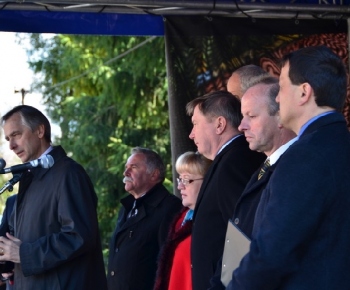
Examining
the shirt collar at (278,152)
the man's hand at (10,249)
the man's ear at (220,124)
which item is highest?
the man's ear at (220,124)

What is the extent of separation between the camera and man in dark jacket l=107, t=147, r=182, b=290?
6.47m

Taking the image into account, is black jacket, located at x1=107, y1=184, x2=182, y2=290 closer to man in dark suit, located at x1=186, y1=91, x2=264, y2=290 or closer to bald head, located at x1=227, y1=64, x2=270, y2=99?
bald head, located at x1=227, y1=64, x2=270, y2=99

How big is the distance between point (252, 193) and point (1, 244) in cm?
202

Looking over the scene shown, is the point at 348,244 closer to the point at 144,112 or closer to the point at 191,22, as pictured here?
the point at 191,22

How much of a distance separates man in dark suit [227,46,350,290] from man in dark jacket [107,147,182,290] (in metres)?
3.08

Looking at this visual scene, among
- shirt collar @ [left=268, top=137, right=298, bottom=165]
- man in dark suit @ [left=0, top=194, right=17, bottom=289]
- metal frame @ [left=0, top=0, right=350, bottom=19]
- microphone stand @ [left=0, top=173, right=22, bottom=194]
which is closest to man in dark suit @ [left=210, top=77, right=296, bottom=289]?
shirt collar @ [left=268, top=137, right=298, bottom=165]

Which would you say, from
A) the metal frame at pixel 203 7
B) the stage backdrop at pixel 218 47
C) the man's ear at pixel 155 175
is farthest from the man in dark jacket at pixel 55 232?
the stage backdrop at pixel 218 47

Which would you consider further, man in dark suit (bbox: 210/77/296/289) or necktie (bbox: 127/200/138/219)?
necktie (bbox: 127/200/138/219)

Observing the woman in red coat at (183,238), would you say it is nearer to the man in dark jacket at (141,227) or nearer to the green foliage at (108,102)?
the man in dark jacket at (141,227)

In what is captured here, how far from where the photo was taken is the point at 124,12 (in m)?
6.88

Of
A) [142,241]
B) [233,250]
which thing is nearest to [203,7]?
[142,241]

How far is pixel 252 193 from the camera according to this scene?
151 inches

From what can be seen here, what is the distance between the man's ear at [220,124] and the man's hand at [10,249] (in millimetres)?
1355

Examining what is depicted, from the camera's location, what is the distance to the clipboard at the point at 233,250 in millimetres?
3483
